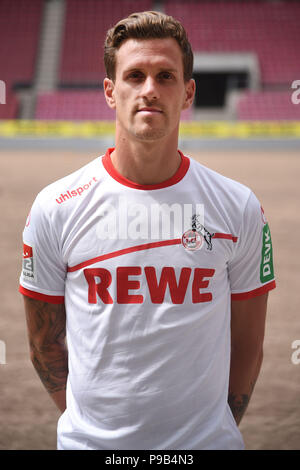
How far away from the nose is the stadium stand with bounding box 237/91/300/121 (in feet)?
65.8

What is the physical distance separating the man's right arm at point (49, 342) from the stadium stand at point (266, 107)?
20024 millimetres

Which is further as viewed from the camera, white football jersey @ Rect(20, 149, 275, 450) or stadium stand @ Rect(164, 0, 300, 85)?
stadium stand @ Rect(164, 0, 300, 85)

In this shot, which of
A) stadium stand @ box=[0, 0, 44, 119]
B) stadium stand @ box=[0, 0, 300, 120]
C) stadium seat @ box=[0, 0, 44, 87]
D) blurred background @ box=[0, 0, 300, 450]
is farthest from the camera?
stadium seat @ box=[0, 0, 44, 87]

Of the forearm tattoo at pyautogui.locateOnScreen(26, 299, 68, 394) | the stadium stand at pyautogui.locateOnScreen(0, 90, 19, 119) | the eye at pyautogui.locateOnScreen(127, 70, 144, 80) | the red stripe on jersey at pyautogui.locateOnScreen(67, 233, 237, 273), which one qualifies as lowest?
the forearm tattoo at pyautogui.locateOnScreen(26, 299, 68, 394)

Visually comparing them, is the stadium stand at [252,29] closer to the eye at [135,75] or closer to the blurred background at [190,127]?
the blurred background at [190,127]

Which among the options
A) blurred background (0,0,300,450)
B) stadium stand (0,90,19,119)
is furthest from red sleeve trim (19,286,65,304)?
stadium stand (0,90,19,119)

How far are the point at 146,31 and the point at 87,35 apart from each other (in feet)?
87.0

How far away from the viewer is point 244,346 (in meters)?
1.79

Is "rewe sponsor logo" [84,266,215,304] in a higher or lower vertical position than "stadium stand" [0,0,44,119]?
lower

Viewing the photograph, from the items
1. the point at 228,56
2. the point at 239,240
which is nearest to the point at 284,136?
the point at 228,56

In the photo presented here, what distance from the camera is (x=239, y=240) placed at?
5.23ft

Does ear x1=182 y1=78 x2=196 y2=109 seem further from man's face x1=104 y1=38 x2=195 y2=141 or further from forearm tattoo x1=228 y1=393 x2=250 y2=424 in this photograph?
forearm tattoo x1=228 y1=393 x2=250 y2=424

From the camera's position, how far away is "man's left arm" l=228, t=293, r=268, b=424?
68.4 inches

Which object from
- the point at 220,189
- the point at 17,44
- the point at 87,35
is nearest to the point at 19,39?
the point at 17,44
